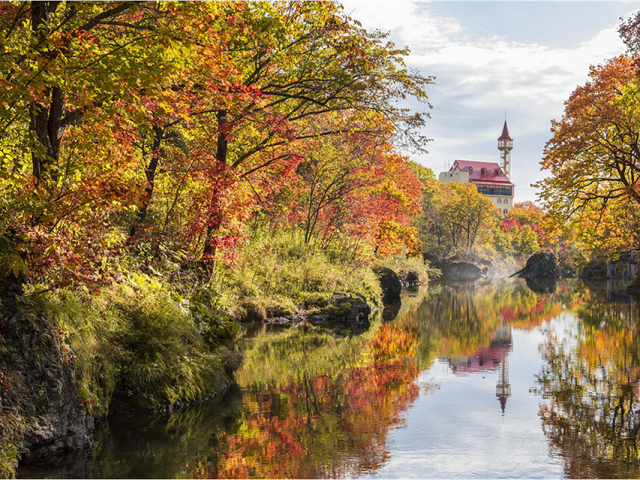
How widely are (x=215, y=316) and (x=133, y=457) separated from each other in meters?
5.23

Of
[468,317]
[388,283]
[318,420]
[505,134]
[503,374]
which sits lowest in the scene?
[318,420]

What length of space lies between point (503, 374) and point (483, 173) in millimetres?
104238

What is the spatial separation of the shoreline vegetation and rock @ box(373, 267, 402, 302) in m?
4.36

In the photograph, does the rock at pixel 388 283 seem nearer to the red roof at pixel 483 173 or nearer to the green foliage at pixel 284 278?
the green foliage at pixel 284 278

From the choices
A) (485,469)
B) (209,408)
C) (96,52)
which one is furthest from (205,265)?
(485,469)

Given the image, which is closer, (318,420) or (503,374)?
(318,420)

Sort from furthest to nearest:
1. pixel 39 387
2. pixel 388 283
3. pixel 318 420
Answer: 1. pixel 388 283
2. pixel 318 420
3. pixel 39 387

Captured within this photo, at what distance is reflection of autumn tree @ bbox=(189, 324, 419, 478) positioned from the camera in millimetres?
6891

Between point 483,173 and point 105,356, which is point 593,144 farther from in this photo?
point 483,173

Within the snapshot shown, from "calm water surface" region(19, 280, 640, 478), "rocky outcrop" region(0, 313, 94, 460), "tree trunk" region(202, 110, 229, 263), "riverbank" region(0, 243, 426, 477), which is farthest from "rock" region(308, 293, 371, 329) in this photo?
"rocky outcrop" region(0, 313, 94, 460)

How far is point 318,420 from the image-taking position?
862cm

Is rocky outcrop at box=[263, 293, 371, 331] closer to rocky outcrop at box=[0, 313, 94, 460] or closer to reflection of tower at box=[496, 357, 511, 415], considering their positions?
reflection of tower at box=[496, 357, 511, 415]

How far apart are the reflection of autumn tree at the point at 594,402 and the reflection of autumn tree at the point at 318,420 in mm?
2237

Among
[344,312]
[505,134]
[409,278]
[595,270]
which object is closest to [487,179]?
[505,134]
